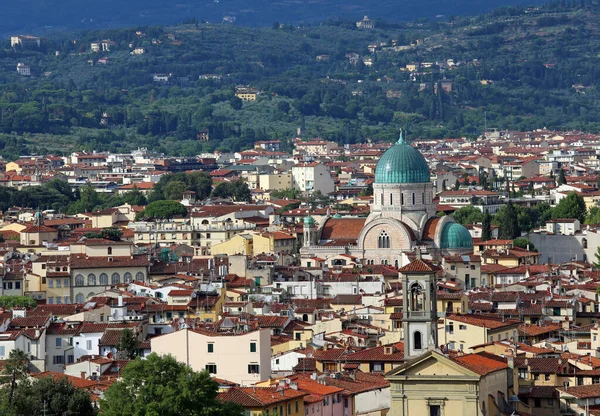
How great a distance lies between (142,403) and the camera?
3462 cm

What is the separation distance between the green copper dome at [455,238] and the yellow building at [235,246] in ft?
24.5

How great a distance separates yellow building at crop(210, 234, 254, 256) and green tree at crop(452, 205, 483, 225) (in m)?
18.5

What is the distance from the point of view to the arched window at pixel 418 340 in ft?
120

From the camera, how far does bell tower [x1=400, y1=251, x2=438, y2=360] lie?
36531 mm

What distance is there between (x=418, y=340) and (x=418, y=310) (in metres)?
0.51

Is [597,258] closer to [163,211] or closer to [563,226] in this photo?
[563,226]

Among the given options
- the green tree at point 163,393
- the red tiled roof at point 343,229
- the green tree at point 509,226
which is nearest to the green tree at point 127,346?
the green tree at point 163,393

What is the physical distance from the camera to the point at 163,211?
106 m

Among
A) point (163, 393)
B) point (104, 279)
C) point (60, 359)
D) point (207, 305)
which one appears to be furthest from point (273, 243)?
point (163, 393)

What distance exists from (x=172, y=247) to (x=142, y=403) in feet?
175

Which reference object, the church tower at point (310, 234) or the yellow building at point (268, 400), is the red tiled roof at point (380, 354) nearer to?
the yellow building at point (268, 400)

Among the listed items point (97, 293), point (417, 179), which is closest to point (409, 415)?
point (97, 293)

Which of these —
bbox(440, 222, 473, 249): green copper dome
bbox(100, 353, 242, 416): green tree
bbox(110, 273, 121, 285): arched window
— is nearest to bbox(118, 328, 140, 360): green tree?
bbox(100, 353, 242, 416): green tree

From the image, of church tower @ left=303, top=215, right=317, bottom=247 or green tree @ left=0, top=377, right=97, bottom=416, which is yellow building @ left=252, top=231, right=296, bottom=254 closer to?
church tower @ left=303, top=215, right=317, bottom=247
